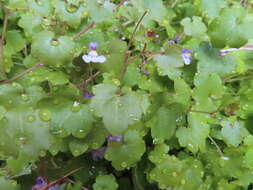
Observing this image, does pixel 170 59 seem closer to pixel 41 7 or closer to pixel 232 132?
pixel 232 132

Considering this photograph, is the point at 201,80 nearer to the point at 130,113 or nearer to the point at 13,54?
the point at 130,113

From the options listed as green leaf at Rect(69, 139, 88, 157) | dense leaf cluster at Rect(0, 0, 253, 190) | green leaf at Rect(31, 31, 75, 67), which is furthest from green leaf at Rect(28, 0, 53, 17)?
green leaf at Rect(69, 139, 88, 157)

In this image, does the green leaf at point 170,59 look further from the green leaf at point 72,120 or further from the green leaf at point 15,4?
the green leaf at point 15,4

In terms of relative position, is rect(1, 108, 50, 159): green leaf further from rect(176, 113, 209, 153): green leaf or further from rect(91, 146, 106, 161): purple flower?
rect(176, 113, 209, 153): green leaf

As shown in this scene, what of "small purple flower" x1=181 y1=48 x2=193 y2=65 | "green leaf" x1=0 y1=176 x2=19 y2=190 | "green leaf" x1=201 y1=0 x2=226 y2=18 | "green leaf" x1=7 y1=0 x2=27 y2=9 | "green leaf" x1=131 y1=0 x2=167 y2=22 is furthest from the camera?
"green leaf" x1=201 y1=0 x2=226 y2=18

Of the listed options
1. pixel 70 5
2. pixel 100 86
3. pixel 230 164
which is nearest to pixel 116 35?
pixel 70 5
